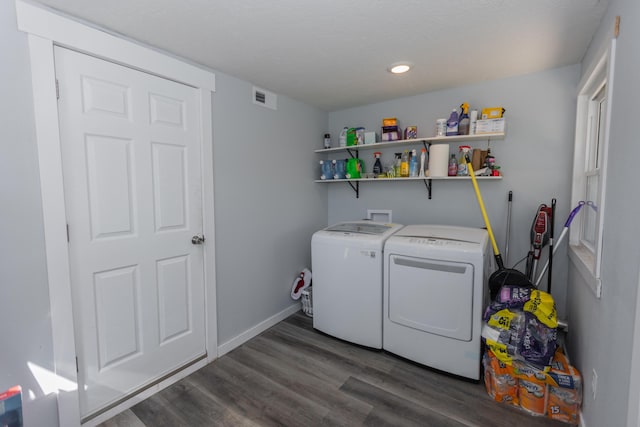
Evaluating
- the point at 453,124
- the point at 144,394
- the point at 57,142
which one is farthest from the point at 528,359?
the point at 57,142

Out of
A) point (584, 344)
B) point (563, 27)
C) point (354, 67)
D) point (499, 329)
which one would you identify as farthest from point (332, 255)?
point (563, 27)

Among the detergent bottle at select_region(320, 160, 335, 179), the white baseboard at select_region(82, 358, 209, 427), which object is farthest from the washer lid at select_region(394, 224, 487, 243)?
the white baseboard at select_region(82, 358, 209, 427)

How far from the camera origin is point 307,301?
2924mm

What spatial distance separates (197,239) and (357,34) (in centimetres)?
171

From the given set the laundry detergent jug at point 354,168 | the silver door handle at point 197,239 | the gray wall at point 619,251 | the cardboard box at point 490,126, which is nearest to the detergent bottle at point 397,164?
the laundry detergent jug at point 354,168

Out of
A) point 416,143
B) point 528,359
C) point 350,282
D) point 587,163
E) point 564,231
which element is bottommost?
point 528,359

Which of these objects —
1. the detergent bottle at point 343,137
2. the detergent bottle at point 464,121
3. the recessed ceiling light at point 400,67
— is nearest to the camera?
the recessed ceiling light at point 400,67

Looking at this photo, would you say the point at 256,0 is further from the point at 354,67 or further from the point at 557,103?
the point at 557,103

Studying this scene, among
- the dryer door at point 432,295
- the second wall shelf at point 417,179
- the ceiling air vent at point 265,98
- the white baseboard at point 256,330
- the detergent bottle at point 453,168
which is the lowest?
the white baseboard at point 256,330

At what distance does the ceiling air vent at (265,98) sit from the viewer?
8.06ft

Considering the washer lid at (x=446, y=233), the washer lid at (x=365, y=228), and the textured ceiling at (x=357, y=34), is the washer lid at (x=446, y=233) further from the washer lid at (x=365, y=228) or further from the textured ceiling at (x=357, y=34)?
the textured ceiling at (x=357, y=34)

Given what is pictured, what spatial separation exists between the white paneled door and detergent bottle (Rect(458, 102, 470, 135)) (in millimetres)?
2112

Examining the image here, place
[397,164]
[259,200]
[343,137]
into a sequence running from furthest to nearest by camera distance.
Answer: [343,137]
[397,164]
[259,200]

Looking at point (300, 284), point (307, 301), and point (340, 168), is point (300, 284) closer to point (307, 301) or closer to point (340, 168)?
point (307, 301)
